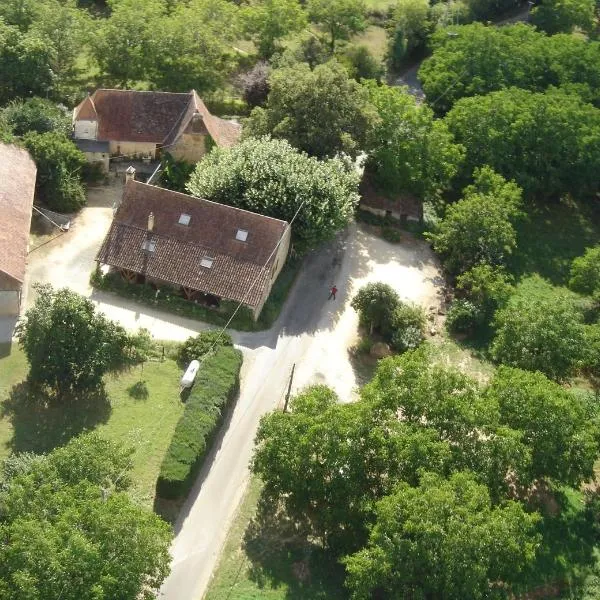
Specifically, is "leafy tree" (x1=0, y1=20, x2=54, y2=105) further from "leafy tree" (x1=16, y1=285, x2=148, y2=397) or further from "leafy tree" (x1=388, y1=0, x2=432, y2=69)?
"leafy tree" (x1=388, y1=0, x2=432, y2=69)

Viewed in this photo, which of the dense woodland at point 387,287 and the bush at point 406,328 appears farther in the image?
the bush at point 406,328

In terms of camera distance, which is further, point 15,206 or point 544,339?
point 15,206

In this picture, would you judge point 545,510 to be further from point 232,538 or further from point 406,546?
point 232,538

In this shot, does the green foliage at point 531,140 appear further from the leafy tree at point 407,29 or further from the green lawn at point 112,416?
the green lawn at point 112,416

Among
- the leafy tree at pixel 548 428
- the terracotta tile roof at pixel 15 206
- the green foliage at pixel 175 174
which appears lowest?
the green foliage at pixel 175 174

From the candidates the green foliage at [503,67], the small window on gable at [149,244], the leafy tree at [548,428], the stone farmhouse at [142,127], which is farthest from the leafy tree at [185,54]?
the leafy tree at [548,428]

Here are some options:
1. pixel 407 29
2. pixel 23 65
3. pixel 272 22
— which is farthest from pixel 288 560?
pixel 407 29

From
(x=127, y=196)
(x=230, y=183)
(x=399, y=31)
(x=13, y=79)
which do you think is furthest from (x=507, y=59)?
(x=13, y=79)

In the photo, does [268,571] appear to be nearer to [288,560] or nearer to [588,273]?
[288,560]
